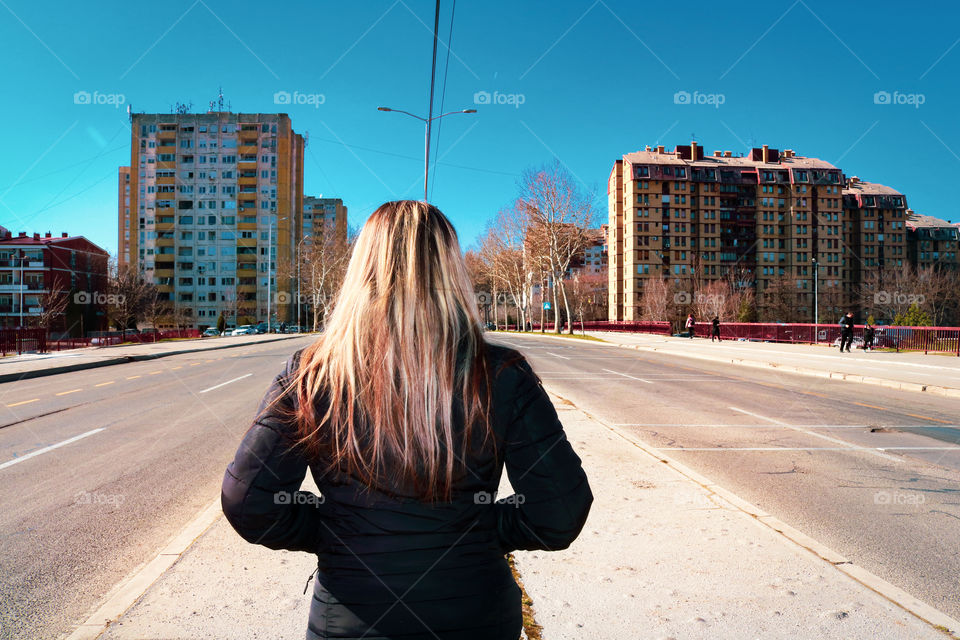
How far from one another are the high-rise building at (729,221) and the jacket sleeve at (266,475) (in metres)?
105

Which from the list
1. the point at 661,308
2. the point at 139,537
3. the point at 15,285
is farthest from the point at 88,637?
the point at 661,308

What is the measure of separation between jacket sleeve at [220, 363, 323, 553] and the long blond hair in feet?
0.17

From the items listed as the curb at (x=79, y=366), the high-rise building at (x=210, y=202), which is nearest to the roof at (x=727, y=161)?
the high-rise building at (x=210, y=202)

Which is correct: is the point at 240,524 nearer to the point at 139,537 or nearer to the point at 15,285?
the point at 139,537

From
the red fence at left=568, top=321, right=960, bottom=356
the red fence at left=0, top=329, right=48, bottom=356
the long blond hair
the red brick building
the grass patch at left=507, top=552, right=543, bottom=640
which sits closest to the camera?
the long blond hair

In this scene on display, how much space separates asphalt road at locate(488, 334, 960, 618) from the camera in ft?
13.7

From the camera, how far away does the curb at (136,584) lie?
112 inches

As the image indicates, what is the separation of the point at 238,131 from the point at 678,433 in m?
95.9

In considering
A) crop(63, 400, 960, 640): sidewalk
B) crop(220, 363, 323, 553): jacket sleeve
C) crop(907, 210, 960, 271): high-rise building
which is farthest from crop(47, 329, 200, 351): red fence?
crop(907, 210, 960, 271): high-rise building

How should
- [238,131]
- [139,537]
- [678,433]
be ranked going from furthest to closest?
[238,131] < [678,433] < [139,537]

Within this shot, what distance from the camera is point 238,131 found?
3536 inches

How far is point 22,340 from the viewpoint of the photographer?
88.7ft

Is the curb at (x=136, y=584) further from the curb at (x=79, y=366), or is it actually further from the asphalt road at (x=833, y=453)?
the curb at (x=79, y=366)

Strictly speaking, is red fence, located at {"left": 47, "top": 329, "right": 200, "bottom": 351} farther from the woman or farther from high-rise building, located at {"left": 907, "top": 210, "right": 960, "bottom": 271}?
high-rise building, located at {"left": 907, "top": 210, "right": 960, "bottom": 271}
